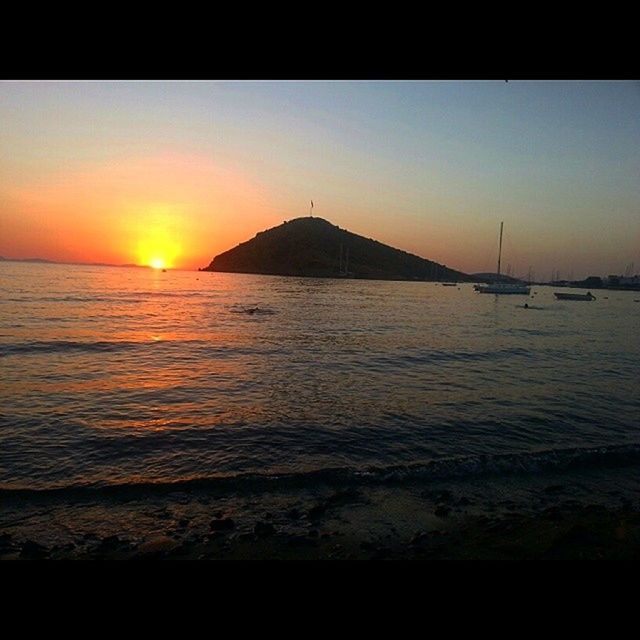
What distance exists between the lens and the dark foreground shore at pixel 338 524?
Answer: 499 centimetres

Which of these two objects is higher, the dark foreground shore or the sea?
the dark foreground shore

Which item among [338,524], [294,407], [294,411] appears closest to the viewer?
[338,524]

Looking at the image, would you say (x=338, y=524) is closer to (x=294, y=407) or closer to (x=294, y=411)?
(x=294, y=411)

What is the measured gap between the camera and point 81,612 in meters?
1.67

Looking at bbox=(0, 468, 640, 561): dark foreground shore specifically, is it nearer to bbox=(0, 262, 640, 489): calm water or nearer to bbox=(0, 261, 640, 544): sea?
bbox=(0, 261, 640, 544): sea

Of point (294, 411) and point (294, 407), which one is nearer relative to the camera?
point (294, 411)

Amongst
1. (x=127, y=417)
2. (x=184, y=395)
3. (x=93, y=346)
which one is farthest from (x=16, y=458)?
(x=93, y=346)

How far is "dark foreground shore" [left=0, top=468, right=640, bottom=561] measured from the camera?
16.4 feet

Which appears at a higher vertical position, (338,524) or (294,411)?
(338,524)

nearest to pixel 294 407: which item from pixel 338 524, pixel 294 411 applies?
pixel 294 411

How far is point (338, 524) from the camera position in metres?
5.74

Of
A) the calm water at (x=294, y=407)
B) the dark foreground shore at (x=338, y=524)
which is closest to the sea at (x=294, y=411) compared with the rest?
the calm water at (x=294, y=407)

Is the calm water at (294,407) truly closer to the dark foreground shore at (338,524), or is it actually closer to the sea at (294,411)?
the sea at (294,411)

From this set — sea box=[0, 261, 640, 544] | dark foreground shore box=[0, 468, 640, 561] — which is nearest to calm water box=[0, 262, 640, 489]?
sea box=[0, 261, 640, 544]
